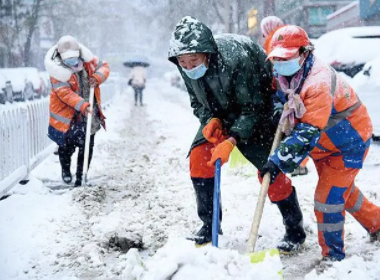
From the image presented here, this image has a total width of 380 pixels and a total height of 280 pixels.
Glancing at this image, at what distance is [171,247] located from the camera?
2578mm

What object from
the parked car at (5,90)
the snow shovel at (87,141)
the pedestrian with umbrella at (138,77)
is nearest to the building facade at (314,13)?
the pedestrian with umbrella at (138,77)

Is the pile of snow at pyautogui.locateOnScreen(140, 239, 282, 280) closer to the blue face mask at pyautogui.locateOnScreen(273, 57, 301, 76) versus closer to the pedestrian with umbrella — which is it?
the blue face mask at pyautogui.locateOnScreen(273, 57, 301, 76)

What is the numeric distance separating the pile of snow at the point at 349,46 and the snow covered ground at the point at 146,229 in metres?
2.83

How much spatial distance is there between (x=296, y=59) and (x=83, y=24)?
38.7 meters

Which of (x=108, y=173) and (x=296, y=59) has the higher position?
(x=296, y=59)

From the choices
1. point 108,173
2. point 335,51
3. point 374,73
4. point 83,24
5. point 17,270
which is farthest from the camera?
point 83,24

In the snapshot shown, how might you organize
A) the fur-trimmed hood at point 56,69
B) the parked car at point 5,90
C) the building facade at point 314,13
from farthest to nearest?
the building facade at point 314,13, the parked car at point 5,90, the fur-trimmed hood at point 56,69

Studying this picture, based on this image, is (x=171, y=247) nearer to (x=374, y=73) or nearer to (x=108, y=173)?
(x=108, y=173)

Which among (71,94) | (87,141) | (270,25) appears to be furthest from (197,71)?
(270,25)

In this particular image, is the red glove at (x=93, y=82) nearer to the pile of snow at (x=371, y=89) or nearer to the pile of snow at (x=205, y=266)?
the pile of snow at (x=205, y=266)

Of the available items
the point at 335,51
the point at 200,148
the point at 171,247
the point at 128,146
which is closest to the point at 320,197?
the point at 200,148

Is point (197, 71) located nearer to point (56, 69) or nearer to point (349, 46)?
point (56, 69)

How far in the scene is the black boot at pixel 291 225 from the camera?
137 inches

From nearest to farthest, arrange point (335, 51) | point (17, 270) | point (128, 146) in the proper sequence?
point (17, 270) < point (128, 146) < point (335, 51)
